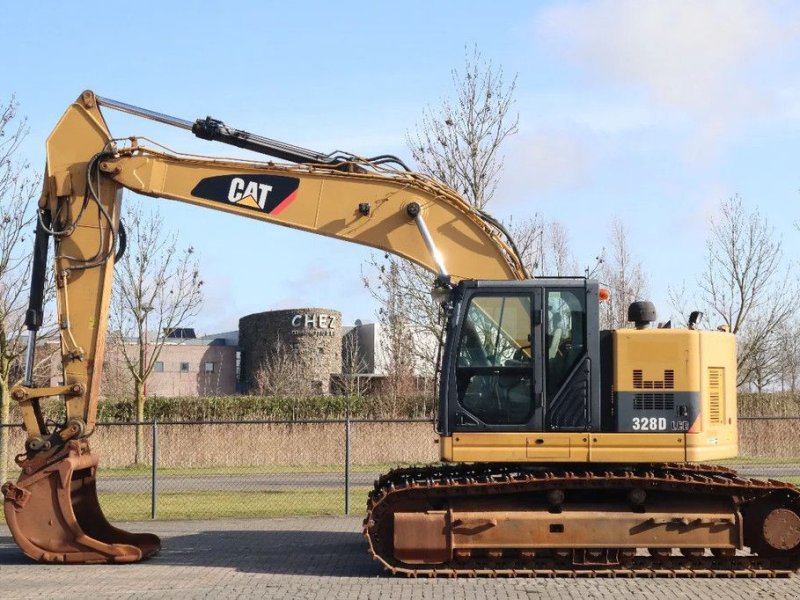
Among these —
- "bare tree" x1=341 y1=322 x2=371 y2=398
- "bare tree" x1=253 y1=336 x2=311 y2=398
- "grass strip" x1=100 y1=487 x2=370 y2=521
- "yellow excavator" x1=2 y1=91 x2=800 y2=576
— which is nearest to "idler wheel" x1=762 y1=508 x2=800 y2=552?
→ "yellow excavator" x1=2 y1=91 x2=800 y2=576

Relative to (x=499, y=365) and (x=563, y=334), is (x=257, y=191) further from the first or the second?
(x=563, y=334)

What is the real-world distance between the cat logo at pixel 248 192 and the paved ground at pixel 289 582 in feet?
13.5

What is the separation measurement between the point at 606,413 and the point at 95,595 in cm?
543

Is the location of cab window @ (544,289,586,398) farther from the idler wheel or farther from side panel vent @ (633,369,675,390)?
the idler wheel

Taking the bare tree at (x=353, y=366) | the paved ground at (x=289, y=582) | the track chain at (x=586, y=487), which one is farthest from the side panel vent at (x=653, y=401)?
the bare tree at (x=353, y=366)

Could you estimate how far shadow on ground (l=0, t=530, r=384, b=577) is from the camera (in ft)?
39.4

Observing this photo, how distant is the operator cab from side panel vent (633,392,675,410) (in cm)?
44

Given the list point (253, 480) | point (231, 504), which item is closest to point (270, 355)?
point (253, 480)

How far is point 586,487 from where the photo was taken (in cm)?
1128

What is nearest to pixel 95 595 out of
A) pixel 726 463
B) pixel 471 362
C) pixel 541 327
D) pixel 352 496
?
pixel 471 362

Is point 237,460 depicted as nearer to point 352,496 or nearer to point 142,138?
point 352,496

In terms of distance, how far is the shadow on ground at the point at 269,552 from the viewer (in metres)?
12.0

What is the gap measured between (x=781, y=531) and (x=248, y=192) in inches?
269

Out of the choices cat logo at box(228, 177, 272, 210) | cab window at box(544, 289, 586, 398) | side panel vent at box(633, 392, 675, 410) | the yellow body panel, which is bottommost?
the yellow body panel
